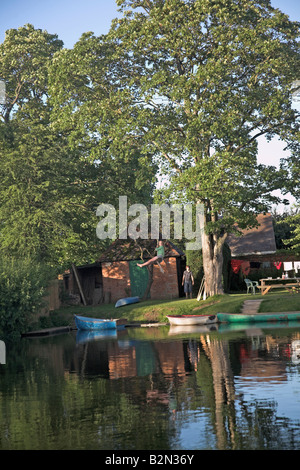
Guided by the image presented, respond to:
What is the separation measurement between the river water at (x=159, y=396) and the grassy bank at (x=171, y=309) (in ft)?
29.1

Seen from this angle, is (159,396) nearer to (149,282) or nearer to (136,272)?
(149,282)

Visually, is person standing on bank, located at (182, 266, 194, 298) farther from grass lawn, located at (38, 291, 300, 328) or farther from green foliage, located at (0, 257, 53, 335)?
green foliage, located at (0, 257, 53, 335)


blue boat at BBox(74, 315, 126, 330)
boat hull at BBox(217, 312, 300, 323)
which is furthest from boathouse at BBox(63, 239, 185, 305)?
boat hull at BBox(217, 312, 300, 323)

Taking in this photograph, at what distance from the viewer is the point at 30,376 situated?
1941 centimetres

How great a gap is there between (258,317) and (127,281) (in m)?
17.9

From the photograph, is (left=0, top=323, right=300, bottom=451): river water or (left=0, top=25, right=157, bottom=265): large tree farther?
(left=0, top=25, right=157, bottom=265): large tree

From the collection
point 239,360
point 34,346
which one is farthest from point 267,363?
point 34,346

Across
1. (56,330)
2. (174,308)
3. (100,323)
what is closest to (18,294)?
(56,330)

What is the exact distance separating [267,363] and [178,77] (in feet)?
70.6

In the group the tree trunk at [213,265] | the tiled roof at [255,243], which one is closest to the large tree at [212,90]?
the tree trunk at [213,265]

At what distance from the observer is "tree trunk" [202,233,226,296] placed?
40.0 metres

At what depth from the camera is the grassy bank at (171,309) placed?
3484cm

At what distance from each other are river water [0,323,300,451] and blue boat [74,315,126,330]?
10463mm

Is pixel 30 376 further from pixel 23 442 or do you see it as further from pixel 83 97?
pixel 83 97
